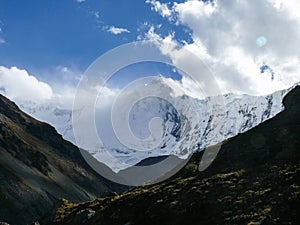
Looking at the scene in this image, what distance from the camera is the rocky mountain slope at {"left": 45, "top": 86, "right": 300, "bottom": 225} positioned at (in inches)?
1021

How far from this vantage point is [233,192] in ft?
96.3

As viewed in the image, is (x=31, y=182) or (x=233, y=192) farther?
(x=31, y=182)

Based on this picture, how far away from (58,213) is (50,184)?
359ft

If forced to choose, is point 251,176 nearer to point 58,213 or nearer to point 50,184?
point 58,213

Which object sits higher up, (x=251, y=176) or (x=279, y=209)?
(x=251, y=176)

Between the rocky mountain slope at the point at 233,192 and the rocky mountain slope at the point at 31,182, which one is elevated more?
the rocky mountain slope at the point at 233,192

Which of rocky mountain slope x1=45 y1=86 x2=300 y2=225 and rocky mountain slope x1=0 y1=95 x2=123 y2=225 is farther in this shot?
rocky mountain slope x1=0 y1=95 x2=123 y2=225

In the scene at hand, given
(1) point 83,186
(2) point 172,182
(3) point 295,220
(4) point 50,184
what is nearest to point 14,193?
(4) point 50,184

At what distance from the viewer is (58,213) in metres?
40.2

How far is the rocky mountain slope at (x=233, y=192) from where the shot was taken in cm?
2592

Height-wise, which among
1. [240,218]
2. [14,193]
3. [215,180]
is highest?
[215,180]

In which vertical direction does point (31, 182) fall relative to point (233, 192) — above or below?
below

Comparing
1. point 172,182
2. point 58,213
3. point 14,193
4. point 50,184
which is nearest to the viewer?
point 172,182

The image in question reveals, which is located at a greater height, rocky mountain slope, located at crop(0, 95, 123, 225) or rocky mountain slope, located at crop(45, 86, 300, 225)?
rocky mountain slope, located at crop(45, 86, 300, 225)
